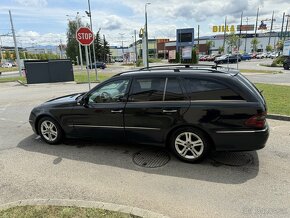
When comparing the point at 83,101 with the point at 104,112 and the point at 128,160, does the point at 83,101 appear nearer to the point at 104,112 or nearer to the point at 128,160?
the point at 104,112

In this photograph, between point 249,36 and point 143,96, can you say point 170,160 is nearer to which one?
point 143,96

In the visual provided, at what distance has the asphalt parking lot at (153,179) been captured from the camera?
119 inches

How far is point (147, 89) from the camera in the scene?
425 cm

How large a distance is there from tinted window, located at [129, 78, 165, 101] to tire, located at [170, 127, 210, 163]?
721 millimetres

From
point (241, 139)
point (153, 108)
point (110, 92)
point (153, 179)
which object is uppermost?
point (110, 92)

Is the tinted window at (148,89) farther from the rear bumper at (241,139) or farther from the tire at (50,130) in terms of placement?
the tire at (50,130)

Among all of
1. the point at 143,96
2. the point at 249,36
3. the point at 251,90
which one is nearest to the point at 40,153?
the point at 143,96

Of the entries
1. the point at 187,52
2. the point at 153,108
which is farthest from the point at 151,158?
the point at 187,52

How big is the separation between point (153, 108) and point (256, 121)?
167 centimetres

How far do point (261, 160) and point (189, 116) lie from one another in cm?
157

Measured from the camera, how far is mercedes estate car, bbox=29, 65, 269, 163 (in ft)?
12.3

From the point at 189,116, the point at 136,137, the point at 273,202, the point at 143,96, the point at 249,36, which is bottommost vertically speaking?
the point at 273,202

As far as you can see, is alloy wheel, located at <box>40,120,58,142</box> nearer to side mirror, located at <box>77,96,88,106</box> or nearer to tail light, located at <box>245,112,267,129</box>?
side mirror, located at <box>77,96,88,106</box>

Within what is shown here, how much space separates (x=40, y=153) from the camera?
4676 millimetres
